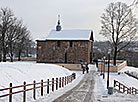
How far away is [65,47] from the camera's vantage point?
176 feet

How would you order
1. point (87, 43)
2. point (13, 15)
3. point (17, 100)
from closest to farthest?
point (17, 100) → point (13, 15) → point (87, 43)

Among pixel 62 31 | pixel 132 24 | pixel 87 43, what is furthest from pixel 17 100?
pixel 62 31

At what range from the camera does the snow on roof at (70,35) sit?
5352 centimetres

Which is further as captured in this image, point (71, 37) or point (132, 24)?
point (71, 37)

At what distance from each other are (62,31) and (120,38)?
729 inches

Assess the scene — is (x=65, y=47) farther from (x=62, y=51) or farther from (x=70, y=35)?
(x=70, y=35)

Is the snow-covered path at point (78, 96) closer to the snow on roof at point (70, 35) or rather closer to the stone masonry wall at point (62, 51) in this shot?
the stone masonry wall at point (62, 51)

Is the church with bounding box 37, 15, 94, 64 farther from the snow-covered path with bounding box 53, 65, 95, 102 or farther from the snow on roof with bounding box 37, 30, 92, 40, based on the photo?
the snow-covered path with bounding box 53, 65, 95, 102

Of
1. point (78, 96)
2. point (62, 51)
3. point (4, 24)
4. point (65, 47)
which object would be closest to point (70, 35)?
Result: point (65, 47)

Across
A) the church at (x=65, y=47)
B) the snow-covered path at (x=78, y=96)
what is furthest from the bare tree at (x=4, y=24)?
the snow-covered path at (x=78, y=96)

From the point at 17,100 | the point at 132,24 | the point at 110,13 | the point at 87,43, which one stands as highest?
the point at 110,13

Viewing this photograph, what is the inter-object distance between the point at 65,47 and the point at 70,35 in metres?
3.82

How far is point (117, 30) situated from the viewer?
146ft

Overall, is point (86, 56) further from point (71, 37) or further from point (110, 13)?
point (110, 13)
